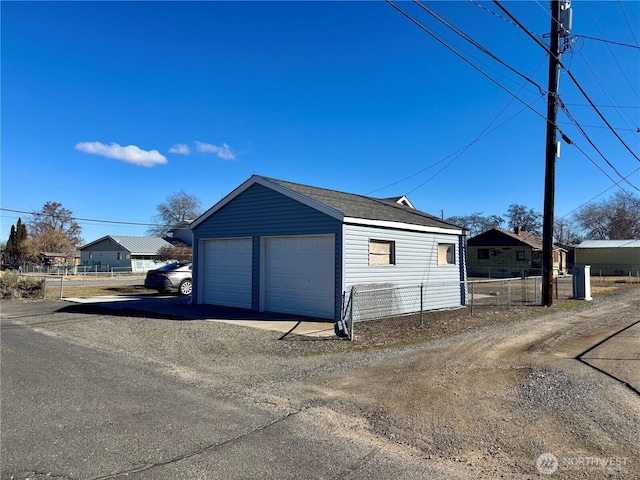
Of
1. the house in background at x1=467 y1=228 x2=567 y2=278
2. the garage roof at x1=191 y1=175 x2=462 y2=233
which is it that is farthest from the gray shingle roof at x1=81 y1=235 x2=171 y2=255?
the garage roof at x1=191 y1=175 x2=462 y2=233

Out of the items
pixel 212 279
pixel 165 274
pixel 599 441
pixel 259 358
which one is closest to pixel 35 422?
pixel 259 358

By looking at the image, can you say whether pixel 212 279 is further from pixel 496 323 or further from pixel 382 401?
pixel 382 401

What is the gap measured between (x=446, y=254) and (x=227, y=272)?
7210 mm

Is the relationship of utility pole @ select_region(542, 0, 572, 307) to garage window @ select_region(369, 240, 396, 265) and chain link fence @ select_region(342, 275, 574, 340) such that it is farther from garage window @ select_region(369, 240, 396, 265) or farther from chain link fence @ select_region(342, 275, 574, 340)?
garage window @ select_region(369, 240, 396, 265)

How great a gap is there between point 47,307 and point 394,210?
1162 centimetres

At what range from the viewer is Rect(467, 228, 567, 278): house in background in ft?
132

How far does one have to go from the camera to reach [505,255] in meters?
42.2

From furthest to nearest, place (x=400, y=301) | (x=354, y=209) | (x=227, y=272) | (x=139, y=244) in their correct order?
(x=139, y=244) → (x=227, y=272) → (x=400, y=301) → (x=354, y=209)

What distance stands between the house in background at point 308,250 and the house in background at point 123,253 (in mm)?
40995

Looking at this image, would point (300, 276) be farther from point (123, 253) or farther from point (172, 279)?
point (123, 253)

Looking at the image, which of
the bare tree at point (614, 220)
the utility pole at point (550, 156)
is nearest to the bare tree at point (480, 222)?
the bare tree at point (614, 220)

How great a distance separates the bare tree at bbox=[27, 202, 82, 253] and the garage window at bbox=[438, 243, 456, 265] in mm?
58997

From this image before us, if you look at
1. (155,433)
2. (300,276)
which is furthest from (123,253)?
(155,433)

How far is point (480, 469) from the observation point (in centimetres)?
330
